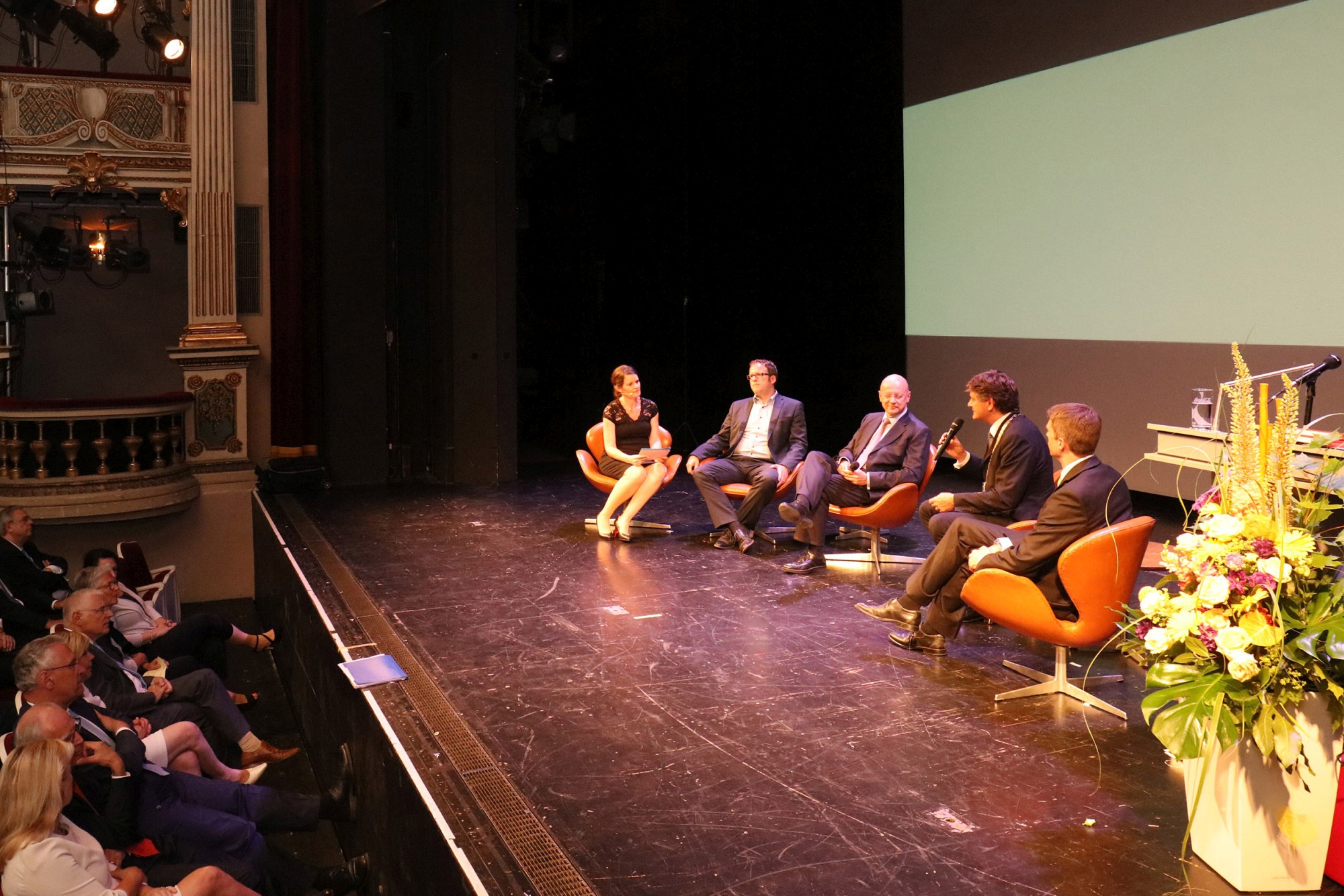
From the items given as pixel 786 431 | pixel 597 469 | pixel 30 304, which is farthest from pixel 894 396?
pixel 30 304

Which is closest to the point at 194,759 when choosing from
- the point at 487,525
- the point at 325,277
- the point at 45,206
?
the point at 487,525

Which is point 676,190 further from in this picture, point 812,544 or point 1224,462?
point 1224,462

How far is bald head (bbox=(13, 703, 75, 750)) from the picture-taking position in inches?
126

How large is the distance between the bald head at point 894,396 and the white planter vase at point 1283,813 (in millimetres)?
3357

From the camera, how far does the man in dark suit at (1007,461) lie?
487cm

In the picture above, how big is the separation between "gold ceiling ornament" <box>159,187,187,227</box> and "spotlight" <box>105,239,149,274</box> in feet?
8.95

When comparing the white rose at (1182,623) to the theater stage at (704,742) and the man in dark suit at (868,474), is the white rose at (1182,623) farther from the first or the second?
the man in dark suit at (868,474)

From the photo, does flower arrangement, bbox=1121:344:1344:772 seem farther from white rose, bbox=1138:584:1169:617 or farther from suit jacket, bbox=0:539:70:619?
suit jacket, bbox=0:539:70:619

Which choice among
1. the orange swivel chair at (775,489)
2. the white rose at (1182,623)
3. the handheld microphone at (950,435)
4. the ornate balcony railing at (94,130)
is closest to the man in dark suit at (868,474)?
the handheld microphone at (950,435)

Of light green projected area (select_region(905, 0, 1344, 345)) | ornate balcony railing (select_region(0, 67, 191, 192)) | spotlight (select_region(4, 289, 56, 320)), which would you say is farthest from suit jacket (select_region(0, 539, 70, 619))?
light green projected area (select_region(905, 0, 1344, 345))

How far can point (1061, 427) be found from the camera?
4.00 m

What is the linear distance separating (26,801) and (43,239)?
899cm

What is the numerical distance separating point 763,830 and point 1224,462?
4.92 ft

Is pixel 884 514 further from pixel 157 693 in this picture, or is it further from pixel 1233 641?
pixel 157 693
